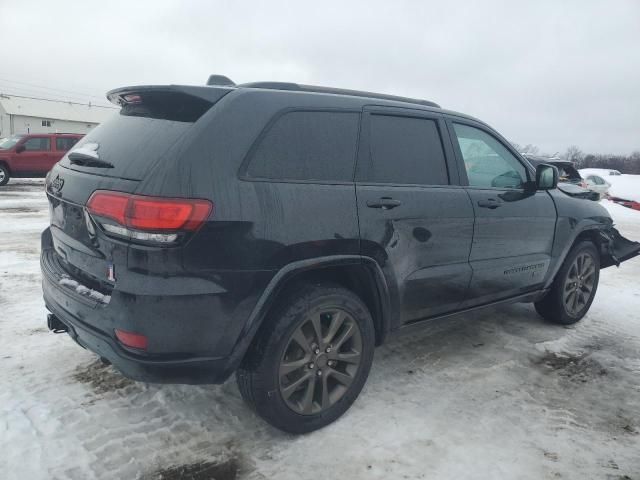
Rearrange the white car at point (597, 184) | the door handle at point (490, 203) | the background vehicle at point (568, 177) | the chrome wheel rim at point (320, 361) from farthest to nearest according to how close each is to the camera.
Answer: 1. the white car at point (597, 184)
2. the background vehicle at point (568, 177)
3. the door handle at point (490, 203)
4. the chrome wheel rim at point (320, 361)

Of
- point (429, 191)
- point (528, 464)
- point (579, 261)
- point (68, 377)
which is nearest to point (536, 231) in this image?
point (579, 261)

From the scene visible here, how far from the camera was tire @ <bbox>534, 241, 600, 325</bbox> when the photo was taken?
14.7ft

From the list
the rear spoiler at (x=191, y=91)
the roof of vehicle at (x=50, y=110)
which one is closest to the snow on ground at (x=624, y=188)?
the rear spoiler at (x=191, y=91)

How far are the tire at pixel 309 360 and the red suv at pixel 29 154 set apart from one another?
50.2 feet

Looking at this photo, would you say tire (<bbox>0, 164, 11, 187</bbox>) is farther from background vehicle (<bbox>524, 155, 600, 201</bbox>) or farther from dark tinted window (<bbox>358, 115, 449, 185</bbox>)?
dark tinted window (<bbox>358, 115, 449, 185</bbox>)

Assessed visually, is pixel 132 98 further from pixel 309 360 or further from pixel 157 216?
pixel 309 360

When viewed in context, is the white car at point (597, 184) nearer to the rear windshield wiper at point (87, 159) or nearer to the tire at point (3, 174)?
the tire at point (3, 174)

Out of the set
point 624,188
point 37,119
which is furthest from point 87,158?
point 37,119

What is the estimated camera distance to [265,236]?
231cm

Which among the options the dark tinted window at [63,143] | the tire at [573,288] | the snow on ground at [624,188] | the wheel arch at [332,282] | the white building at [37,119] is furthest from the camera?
the white building at [37,119]

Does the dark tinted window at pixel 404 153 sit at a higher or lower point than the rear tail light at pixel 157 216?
higher

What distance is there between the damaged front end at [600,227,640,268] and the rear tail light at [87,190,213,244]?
164 inches

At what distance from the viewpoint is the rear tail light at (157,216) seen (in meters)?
2.10

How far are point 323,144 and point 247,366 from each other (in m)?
1.24
